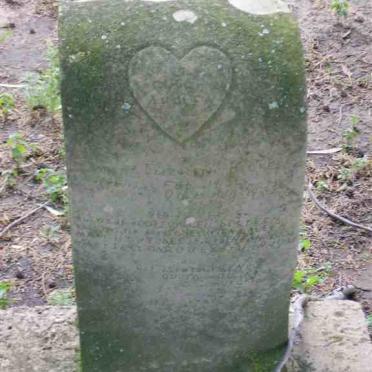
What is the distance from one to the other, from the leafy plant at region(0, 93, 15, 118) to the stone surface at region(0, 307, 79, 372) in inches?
68.1

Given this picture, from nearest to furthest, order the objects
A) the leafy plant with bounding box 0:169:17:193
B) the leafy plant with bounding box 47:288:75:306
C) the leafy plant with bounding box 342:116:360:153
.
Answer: the leafy plant with bounding box 47:288:75:306 → the leafy plant with bounding box 0:169:17:193 → the leafy plant with bounding box 342:116:360:153

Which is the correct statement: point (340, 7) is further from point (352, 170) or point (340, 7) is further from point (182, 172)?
point (182, 172)

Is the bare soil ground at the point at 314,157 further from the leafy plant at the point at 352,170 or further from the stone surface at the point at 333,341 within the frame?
the stone surface at the point at 333,341

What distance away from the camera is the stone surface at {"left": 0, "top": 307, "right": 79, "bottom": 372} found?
2.52 m

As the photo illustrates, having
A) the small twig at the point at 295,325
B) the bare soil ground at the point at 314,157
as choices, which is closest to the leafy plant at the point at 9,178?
the bare soil ground at the point at 314,157

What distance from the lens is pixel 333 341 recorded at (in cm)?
257

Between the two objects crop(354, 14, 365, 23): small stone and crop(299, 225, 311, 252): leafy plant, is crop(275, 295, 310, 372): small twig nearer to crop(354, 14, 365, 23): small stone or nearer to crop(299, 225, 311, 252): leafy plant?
crop(299, 225, 311, 252): leafy plant

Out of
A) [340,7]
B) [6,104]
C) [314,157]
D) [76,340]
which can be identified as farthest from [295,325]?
[340,7]

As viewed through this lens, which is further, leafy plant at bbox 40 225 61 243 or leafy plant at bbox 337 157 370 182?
leafy plant at bbox 337 157 370 182

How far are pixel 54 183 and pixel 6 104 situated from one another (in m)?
0.75

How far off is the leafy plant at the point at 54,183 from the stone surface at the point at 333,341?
139 cm

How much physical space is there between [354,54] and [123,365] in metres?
2.94

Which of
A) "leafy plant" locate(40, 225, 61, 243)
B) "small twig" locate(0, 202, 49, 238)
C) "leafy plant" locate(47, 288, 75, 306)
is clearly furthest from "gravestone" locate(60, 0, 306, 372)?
"small twig" locate(0, 202, 49, 238)

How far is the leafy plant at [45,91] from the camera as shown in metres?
4.16
